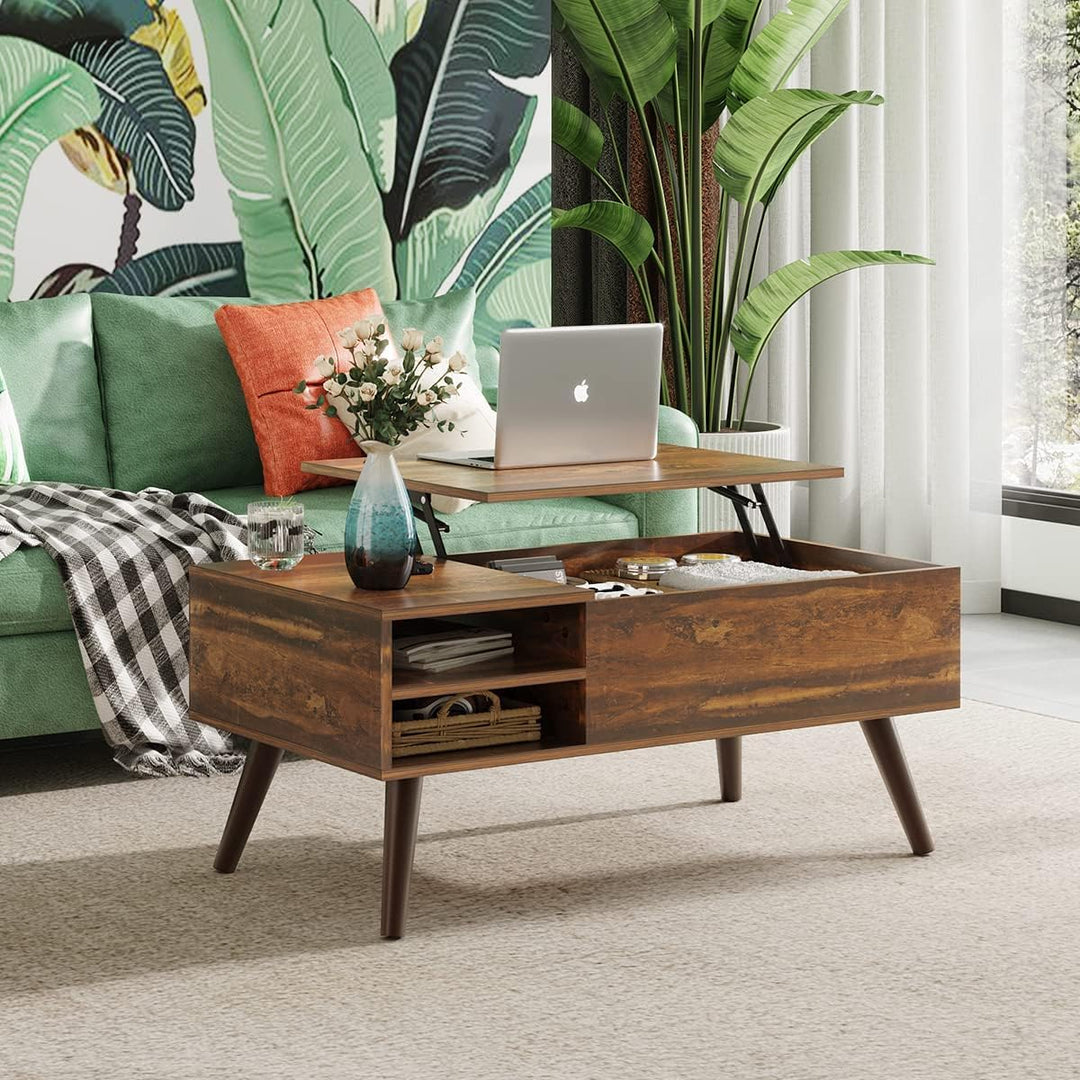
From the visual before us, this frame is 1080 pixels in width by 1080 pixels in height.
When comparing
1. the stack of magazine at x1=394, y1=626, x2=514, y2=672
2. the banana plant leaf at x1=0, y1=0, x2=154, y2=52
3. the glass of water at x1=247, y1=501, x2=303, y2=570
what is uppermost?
the banana plant leaf at x1=0, y1=0, x2=154, y2=52

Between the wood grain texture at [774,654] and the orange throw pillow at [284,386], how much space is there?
4.91ft

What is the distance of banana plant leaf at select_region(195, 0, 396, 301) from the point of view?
456cm

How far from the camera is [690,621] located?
2.77 metres

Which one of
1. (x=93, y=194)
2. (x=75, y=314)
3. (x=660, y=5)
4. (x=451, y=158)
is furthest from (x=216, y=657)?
(x=660, y=5)

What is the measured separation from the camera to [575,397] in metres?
3.06

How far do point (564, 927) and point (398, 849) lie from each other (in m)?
0.27

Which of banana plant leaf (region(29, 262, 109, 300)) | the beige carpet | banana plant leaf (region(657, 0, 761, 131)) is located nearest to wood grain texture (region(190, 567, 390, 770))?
the beige carpet

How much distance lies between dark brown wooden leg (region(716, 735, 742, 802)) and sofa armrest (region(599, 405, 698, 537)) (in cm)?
82

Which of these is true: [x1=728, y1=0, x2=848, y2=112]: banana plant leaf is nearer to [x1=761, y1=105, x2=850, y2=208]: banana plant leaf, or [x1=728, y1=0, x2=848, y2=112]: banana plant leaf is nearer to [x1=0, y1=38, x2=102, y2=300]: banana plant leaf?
[x1=761, y1=105, x2=850, y2=208]: banana plant leaf

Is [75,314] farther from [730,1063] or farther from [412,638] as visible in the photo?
[730,1063]

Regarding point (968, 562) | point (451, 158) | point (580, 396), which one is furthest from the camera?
point (968, 562)

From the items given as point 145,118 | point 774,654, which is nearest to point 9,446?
point 145,118

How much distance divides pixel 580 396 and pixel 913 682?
27.8 inches

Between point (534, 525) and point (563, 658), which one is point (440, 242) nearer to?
point (534, 525)
